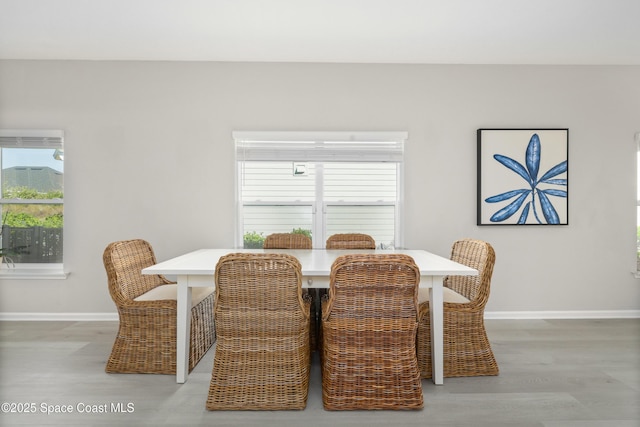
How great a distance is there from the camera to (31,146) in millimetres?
3783

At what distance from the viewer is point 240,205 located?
12.8 ft

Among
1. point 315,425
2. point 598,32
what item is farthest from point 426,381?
point 598,32

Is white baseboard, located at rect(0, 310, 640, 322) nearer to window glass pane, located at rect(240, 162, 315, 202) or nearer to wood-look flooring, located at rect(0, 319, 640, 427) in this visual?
wood-look flooring, located at rect(0, 319, 640, 427)

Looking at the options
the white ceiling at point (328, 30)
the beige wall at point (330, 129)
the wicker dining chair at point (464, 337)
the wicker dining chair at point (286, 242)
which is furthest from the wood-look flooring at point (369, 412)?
the white ceiling at point (328, 30)

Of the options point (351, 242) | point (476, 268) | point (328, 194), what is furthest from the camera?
point (328, 194)

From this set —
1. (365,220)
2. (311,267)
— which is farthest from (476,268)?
(365,220)

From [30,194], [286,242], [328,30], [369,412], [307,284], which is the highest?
[328,30]

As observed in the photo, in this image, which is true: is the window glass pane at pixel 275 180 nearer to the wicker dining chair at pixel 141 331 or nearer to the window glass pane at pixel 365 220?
the window glass pane at pixel 365 220

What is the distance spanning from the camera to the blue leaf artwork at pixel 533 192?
383 cm

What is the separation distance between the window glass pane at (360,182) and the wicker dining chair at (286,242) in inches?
25.0

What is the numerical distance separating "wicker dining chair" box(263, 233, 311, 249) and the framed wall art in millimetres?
1739

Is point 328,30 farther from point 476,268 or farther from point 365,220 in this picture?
point 476,268

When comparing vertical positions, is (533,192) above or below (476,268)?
above

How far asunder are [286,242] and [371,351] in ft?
5.27
